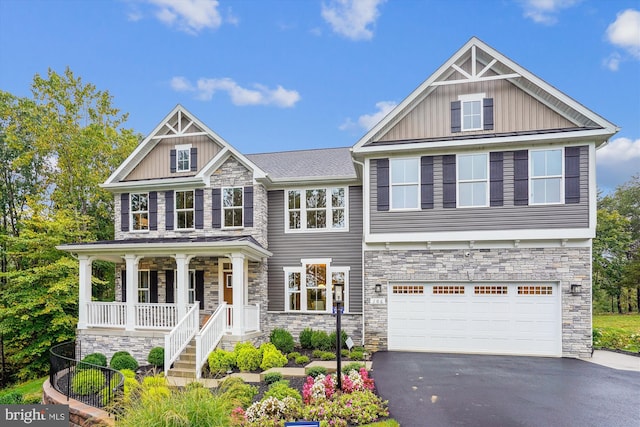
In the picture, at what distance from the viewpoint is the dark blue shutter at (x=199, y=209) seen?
1386 cm

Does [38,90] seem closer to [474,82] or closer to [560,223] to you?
[474,82]

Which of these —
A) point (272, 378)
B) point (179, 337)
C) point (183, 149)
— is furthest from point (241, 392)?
point (183, 149)

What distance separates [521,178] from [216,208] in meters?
10.3

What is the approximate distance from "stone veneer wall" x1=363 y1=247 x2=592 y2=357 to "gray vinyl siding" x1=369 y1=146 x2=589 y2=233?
29.1 inches

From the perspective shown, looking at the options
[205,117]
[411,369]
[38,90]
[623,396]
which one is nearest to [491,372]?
[411,369]

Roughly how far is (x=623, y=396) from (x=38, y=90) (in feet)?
80.4

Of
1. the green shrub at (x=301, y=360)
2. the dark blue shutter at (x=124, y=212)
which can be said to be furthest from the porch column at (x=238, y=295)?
the dark blue shutter at (x=124, y=212)

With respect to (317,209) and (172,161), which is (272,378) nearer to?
(317,209)

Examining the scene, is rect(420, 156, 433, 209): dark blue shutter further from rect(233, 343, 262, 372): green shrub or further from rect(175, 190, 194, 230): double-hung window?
rect(175, 190, 194, 230): double-hung window

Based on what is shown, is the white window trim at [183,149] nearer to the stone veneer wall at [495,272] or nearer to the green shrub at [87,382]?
the stone veneer wall at [495,272]

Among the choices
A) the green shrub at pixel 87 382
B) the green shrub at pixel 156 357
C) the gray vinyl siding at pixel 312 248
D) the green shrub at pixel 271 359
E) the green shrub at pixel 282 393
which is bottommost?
the green shrub at pixel 156 357

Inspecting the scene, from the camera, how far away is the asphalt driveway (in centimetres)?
620

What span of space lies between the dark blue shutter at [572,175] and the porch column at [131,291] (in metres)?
13.8

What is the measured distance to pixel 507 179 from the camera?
11.0 meters
